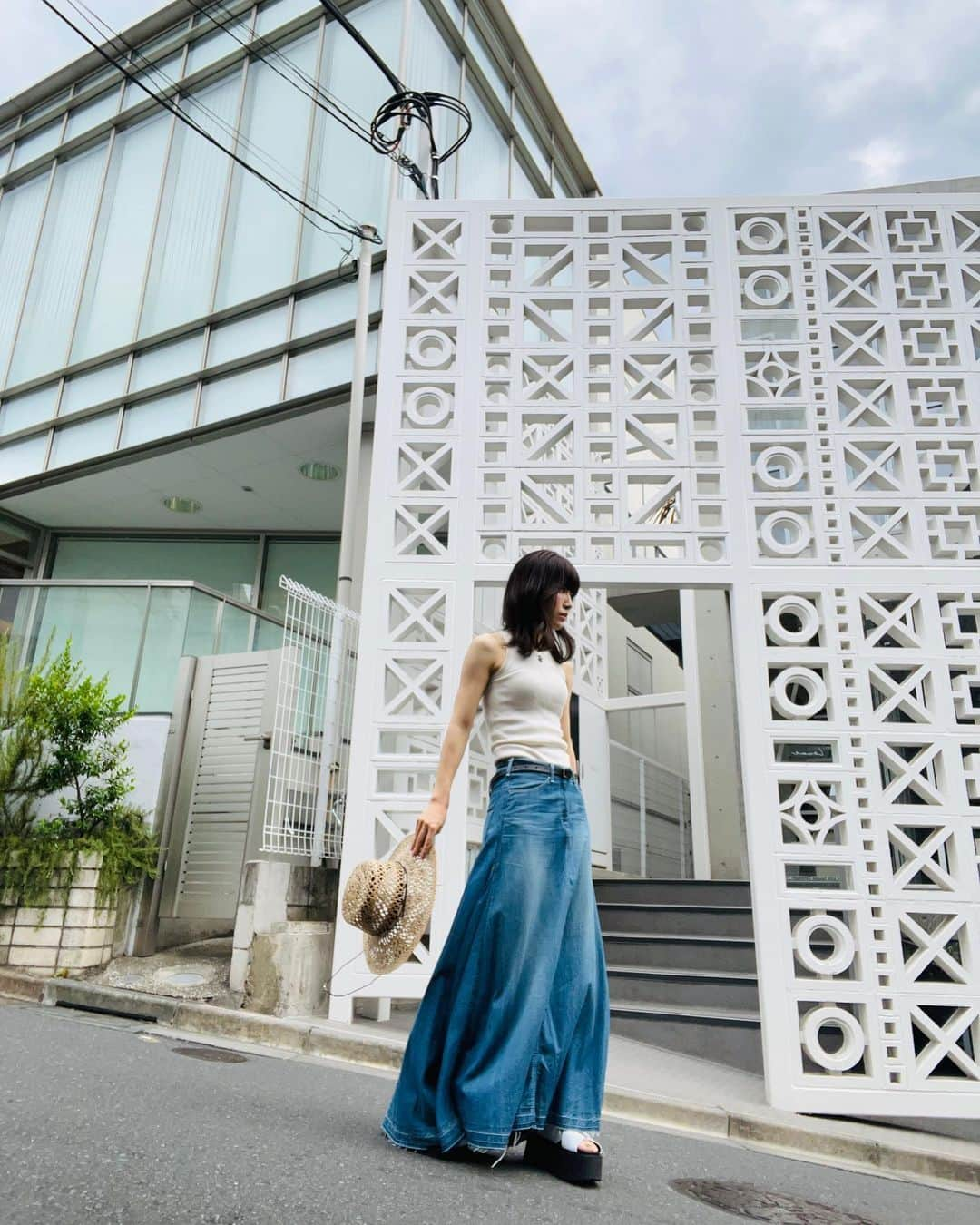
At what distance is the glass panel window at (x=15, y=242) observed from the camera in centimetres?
1373

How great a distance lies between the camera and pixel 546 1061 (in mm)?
2416

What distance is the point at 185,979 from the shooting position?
18.4ft

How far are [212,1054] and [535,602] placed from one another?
9.55 ft

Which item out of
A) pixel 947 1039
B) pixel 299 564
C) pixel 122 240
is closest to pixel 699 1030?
pixel 947 1039

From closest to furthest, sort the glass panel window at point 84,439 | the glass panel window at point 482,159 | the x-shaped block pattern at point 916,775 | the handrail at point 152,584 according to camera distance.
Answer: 1. the x-shaped block pattern at point 916,775
2. the handrail at point 152,584
3. the glass panel window at point 482,159
4. the glass panel window at point 84,439

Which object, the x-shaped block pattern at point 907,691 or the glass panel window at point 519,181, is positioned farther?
the glass panel window at point 519,181

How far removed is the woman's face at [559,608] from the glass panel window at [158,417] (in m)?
9.15

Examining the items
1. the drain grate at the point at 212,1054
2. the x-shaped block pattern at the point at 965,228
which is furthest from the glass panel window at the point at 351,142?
the drain grate at the point at 212,1054

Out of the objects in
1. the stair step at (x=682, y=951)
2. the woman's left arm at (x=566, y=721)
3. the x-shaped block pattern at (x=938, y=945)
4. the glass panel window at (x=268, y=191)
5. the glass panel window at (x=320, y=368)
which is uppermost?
the glass panel window at (x=268, y=191)

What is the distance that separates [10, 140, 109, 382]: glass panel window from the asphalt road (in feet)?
38.2

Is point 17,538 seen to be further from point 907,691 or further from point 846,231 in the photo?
point 907,691

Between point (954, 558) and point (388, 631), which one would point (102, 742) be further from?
point (954, 558)

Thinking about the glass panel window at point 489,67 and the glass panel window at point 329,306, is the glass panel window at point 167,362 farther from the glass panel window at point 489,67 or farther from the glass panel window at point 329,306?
the glass panel window at point 489,67

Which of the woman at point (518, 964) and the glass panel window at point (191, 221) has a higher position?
the glass panel window at point (191, 221)
